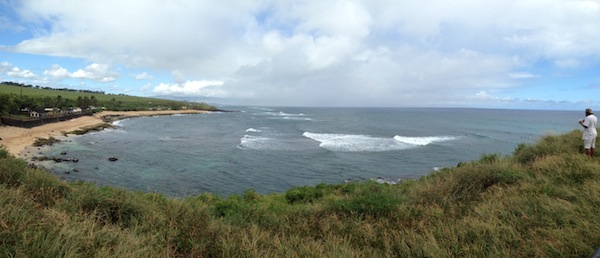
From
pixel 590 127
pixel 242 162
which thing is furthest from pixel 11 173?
pixel 242 162

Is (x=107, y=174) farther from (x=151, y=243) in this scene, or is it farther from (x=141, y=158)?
(x=151, y=243)

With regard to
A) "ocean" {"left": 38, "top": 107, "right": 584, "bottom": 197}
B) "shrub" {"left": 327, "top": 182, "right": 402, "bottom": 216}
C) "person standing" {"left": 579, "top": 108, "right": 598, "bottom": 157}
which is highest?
"person standing" {"left": 579, "top": 108, "right": 598, "bottom": 157}

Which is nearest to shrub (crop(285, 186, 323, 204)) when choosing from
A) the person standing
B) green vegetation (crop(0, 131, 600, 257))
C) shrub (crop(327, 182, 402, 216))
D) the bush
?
green vegetation (crop(0, 131, 600, 257))

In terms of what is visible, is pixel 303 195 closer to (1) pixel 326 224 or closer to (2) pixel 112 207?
(1) pixel 326 224

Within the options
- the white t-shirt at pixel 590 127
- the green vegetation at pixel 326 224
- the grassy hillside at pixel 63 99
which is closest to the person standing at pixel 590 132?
the white t-shirt at pixel 590 127

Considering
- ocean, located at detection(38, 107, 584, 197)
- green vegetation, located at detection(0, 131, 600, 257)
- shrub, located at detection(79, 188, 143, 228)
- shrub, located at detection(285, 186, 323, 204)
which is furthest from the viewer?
ocean, located at detection(38, 107, 584, 197)

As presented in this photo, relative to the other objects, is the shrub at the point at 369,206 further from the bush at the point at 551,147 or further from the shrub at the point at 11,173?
the bush at the point at 551,147

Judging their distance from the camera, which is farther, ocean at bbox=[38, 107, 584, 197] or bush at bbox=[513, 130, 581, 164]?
ocean at bbox=[38, 107, 584, 197]

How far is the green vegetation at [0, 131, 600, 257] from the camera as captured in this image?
447 centimetres

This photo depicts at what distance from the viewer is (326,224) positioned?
6.97 meters

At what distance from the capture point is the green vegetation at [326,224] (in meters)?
4.47

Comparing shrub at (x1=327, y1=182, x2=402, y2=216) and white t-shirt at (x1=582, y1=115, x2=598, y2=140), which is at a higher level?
white t-shirt at (x1=582, y1=115, x2=598, y2=140)

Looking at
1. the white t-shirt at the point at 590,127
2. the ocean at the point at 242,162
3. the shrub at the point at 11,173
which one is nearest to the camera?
the shrub at the point at 11,173

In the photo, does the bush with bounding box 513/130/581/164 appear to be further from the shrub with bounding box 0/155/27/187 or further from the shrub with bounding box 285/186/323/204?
the shrub with bounding box 0/155/27/187
